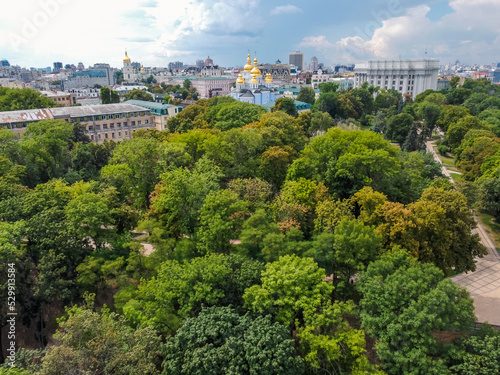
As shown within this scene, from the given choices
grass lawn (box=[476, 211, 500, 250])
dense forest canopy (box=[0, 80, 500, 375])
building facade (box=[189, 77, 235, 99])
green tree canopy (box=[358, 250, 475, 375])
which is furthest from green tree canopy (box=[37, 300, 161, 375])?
building facade (box=[189, 77, 235, 99])

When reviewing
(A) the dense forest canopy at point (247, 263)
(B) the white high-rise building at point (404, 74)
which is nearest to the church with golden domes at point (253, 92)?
(B) the white high-rise building at point (404, 74)

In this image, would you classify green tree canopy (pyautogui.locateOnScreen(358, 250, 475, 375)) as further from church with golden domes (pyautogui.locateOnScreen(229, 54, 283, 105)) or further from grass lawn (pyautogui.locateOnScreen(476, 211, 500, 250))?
church with golden domes (pyautogui.locateOnScreen(229, 54, 283, 105))

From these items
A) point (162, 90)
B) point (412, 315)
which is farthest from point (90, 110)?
point (162, 90)

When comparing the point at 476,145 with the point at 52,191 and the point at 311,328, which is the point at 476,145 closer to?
the point at 311,328

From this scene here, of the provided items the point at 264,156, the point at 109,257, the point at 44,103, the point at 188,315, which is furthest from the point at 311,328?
the point at 44,103

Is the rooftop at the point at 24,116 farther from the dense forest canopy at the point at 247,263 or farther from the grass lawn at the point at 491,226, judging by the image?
the grass lawn at the point at 491,226

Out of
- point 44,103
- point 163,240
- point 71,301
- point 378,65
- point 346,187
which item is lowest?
point 71,301
